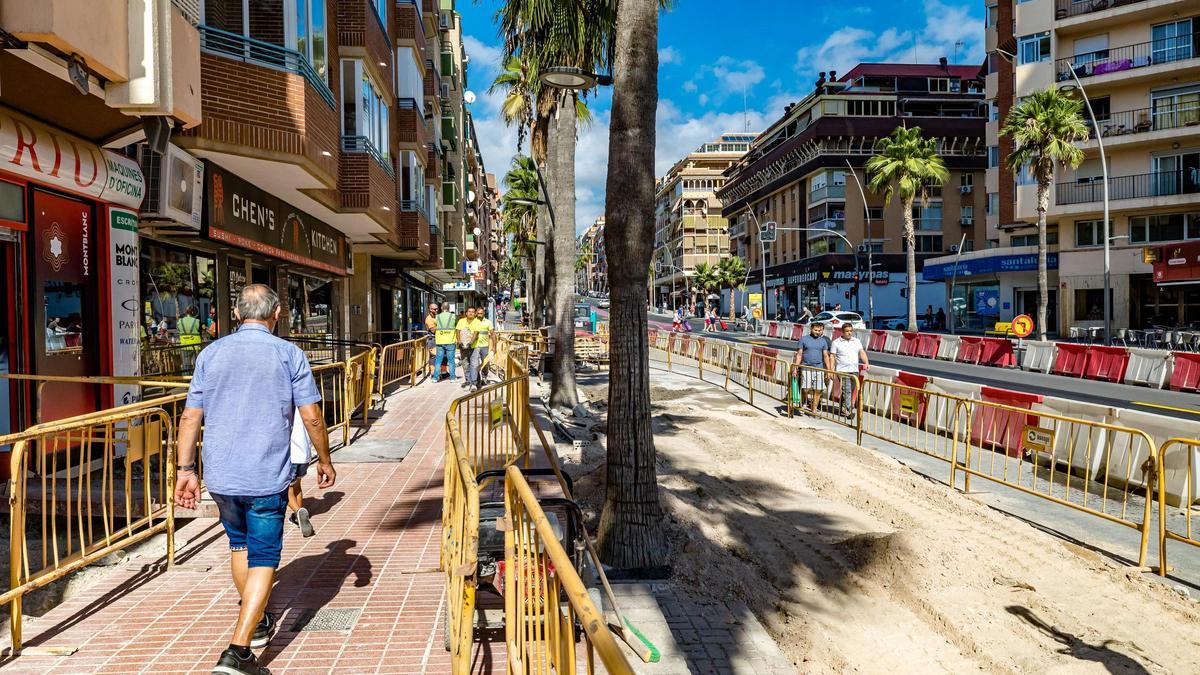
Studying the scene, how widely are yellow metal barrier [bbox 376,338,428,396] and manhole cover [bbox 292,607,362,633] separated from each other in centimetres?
1052

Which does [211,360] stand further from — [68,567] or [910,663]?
[910,663]

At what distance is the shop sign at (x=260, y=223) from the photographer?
35.1 ft

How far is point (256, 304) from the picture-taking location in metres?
3.86

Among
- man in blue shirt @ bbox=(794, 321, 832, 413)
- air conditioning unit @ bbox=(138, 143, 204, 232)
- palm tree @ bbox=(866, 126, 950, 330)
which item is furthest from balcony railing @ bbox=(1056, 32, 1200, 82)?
air conditioning unit @ bbox=(138, 143, 204, 232)

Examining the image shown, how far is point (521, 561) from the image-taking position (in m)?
3.01

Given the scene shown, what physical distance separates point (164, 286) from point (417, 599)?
335 inches

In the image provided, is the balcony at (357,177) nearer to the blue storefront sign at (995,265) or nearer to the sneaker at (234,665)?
the sneaker at (234,665)

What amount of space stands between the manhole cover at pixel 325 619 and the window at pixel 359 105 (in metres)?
12.0

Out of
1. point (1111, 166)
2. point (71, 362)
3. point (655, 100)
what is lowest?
point (71, 362)

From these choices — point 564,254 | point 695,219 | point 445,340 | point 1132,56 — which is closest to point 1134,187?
point 1132,56

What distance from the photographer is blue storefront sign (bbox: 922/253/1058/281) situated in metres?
40.8

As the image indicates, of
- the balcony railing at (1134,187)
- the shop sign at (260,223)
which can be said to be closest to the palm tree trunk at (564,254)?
the shop sign at (260,223)

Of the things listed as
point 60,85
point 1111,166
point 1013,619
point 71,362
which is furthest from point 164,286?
point 1111,166

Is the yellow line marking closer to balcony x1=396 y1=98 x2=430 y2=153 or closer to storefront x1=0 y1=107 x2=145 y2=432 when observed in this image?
storefront x1=0 y1=107 x2=145 y2=432
